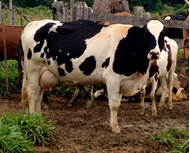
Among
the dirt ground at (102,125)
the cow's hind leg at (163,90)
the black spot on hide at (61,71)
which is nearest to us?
the dirt ground at (102,125)

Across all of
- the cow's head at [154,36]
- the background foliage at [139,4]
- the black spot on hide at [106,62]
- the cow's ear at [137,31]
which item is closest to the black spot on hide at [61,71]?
the black spot on hide at [106,62]

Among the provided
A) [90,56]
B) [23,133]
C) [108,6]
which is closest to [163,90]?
[90,56]

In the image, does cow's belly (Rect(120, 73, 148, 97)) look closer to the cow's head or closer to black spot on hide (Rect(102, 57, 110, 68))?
black spot on hide (Rect(102, 57, 110, 68))

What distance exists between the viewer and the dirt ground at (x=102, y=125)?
5605mm

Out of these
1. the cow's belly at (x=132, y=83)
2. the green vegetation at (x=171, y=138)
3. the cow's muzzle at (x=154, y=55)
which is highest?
the cow's muzzle at (x=154, y=55)

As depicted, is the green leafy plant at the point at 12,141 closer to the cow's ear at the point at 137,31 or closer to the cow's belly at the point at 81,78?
the cow's belly at the point at 81,78

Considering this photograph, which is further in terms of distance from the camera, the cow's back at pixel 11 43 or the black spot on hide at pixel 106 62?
the cow's back at pixel 11 43

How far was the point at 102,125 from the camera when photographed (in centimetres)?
711

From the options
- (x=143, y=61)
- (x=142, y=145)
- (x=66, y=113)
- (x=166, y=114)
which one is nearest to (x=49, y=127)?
(x=142, y=145)

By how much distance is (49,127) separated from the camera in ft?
19.3

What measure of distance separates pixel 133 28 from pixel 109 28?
46 centimetres

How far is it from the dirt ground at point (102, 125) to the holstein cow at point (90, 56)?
1.65 ft

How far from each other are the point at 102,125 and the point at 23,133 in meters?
2.05

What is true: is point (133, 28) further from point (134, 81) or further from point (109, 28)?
point (134, 81)
